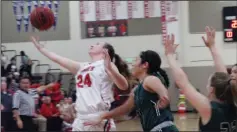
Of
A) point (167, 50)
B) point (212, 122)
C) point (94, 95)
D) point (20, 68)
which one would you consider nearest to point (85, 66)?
point (94, 95)

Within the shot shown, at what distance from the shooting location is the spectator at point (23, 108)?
817 cm

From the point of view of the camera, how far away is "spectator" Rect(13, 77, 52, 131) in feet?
26.8

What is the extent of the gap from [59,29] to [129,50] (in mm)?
2349

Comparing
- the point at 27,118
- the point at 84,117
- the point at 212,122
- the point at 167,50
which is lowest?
the point at 27,118

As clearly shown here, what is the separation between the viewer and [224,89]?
2990 millimetres

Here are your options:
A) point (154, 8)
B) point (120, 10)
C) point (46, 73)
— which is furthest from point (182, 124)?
point (46, 73)

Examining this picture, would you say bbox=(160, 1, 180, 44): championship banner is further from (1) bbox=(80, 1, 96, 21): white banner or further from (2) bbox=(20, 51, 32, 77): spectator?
(2) bbox=(20, 51, 32, 77): spectator

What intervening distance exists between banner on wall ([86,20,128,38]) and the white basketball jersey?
9351mm

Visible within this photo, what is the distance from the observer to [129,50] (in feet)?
46.5

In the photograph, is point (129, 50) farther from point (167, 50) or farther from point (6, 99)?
point (167, 50)

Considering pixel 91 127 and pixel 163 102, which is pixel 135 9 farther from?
pixel 163 102

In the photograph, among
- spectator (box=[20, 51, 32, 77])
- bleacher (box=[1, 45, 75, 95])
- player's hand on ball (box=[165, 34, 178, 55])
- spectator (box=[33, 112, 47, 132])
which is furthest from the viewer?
bleacher (box=[1, 45, 75, 95])

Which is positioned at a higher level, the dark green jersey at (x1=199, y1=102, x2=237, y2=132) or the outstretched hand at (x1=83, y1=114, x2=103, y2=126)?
the dark green jersey at (x1=199, y1=102, x2=237, y2=132)

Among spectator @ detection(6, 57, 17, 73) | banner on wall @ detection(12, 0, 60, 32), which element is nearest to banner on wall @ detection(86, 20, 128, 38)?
banner on wall @ detection(12, 0, 60, 32)
